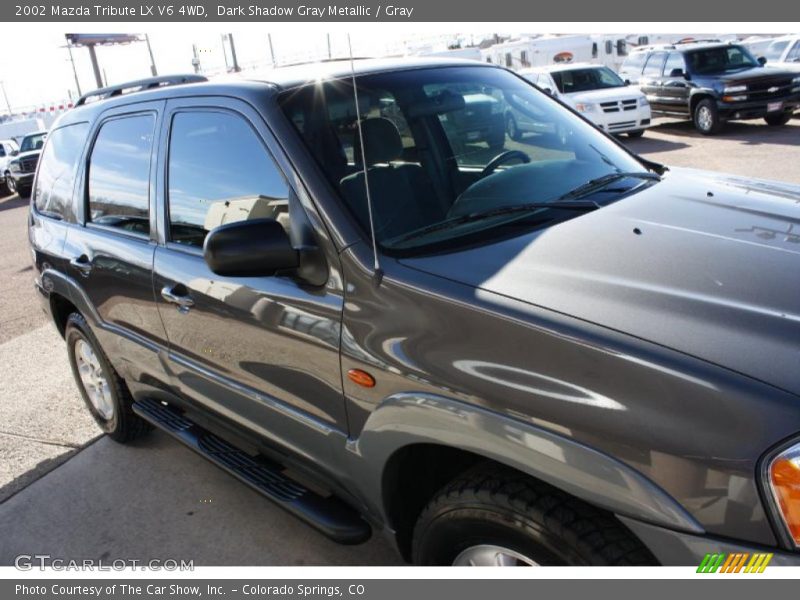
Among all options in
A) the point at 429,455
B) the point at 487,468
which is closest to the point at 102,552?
the point at 429,455

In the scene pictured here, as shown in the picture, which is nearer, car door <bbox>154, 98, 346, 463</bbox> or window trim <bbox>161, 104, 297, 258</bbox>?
car door <bbox>154, 98, 346, 463</bbox>

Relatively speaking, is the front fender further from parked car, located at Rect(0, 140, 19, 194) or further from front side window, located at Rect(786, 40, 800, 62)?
parked car, located at Rect(0, 140, 19, 194)

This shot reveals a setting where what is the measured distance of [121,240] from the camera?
10.8 ft

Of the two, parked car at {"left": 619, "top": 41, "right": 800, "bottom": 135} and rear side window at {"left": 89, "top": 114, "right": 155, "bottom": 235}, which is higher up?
rear side window at {"left": 89, "top": 114, "right": 155, "bottom": 235}

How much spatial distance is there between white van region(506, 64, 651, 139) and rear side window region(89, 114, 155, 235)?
11.3 m

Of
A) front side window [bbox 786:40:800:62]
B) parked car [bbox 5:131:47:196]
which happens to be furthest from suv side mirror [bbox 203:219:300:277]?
parked car [bbox 5:131:47:196]

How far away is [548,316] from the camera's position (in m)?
1.73

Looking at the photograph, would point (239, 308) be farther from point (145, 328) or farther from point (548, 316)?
point (548, 316)

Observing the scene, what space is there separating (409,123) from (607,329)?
53.7 inches

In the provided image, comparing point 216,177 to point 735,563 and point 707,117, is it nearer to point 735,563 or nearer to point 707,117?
point 735,563

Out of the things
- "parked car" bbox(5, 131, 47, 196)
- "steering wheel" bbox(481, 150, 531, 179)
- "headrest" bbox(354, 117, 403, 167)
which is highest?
"headrest" bbox(354, 117, 403, 167)

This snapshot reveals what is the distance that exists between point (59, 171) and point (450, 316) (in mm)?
3092

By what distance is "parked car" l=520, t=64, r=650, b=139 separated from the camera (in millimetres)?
14133

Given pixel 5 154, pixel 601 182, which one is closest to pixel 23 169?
pixel 5 154
